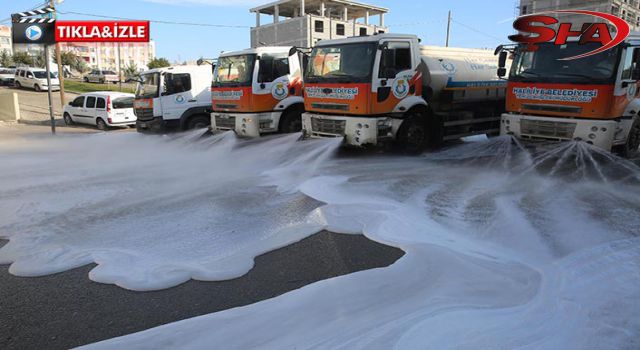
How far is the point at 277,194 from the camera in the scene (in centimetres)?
696

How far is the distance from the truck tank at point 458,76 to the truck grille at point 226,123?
499cm

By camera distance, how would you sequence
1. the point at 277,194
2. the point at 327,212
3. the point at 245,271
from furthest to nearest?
the point at 277,194
the point at 327,212
the point at 245,271

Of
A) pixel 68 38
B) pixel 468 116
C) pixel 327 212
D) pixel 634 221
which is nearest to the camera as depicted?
pixel 634 221

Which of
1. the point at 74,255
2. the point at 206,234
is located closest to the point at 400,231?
the point at 206,234

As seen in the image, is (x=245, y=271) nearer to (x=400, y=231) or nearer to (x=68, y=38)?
(x=400, y=231)

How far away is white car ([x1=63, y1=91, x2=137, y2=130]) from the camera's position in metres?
18.4

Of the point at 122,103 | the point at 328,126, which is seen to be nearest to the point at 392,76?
the point at 328,126

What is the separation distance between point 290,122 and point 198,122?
4.06 meters

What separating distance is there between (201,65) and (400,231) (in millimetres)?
11954

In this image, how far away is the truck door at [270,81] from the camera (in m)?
11.8

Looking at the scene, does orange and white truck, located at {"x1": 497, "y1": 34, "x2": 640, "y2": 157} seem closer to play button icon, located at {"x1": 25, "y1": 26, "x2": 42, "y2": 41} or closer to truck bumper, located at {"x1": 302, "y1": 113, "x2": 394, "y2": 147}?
truck bumper, located at {"x1": 302, "y1": 113, "x2": 394, "y2": 147}

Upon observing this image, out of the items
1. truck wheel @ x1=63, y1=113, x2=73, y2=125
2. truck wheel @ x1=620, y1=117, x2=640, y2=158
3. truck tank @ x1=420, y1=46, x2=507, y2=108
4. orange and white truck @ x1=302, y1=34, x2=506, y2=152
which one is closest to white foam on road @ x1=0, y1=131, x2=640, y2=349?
truck wheel @ x1=620, y1=117, x2=640, y2=158

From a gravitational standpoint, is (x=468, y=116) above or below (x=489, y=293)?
above

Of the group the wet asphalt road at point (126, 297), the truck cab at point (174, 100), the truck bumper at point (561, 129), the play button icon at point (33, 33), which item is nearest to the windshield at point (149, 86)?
the truck cab at point (174, 100)
